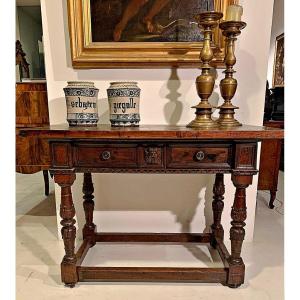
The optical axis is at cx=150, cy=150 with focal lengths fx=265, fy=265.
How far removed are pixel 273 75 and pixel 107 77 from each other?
2.77 meters

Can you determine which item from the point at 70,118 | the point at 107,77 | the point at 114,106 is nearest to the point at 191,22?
the point at 107,77

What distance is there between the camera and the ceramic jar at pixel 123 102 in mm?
1238

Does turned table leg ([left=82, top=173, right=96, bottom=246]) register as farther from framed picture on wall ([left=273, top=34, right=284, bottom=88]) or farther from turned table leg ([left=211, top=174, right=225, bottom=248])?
framed picture on wall ([left=273, top=34, right=284, bottom=88])

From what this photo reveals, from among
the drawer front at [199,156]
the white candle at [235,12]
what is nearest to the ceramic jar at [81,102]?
the drawer front at [199,156]

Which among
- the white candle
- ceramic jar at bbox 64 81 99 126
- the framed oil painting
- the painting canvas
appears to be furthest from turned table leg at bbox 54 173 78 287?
the white candle

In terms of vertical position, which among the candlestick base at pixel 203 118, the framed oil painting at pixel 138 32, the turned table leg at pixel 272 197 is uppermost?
the framed oil painting at pixel 138 32

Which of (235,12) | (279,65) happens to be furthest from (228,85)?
(279,65)

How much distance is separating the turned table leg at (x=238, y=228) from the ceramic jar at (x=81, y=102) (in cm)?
73

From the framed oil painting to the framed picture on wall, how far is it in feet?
7.48

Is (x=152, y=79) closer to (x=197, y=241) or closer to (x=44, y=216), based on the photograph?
(x=197, y=241)

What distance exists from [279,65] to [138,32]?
2.62 m

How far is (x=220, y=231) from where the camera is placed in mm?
1573

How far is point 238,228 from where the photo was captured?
1.19 meters

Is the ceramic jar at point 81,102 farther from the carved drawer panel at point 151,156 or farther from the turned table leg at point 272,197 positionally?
the turned table leg at point 272,197
